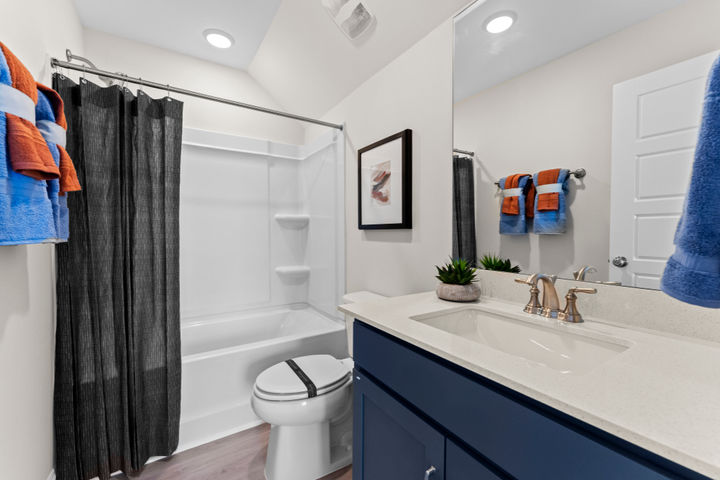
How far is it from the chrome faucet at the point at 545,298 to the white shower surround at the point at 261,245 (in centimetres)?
144

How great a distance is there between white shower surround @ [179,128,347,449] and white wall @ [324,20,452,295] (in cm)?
39

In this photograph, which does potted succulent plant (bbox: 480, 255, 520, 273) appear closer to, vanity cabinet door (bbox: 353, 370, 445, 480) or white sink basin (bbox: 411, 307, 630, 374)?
white sink basin (bbox: 411, 307, 630, 374)

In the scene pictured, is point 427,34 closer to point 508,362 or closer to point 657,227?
point 657,227

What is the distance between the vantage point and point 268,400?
4.57ft

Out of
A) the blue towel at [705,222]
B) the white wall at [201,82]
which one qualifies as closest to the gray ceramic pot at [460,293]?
the blue towel at [705,222]

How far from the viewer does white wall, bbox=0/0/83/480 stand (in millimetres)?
949

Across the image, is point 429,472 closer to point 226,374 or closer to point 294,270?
point 226,374

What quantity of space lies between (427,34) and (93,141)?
1664 mm

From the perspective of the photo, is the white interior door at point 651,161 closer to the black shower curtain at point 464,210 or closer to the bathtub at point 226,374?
the black shower curtain at point 464,210

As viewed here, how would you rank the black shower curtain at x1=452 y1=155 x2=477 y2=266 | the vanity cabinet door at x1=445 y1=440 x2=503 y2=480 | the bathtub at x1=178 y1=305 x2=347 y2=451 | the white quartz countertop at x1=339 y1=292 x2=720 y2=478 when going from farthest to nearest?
the bathtub at x1=178 y1=305 x2=347 y2=451, the black shower curtain at x1=452 y1=155 x2=477 y2=266, the vanity cabinet door at x1=445 y1=440 x2=503 y2=480, the white quartz countertop at x1=339 y1=292 x2=720 y2=478

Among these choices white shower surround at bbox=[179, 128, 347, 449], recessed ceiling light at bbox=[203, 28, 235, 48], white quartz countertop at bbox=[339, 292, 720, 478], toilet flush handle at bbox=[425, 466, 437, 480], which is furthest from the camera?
white shower surround at bbox=[179, 128, 347, 449]

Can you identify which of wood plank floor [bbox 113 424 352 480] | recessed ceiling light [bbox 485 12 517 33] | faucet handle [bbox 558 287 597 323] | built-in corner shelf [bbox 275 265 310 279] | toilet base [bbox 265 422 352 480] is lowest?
wood plank floor [bbox 113 424 352 480]

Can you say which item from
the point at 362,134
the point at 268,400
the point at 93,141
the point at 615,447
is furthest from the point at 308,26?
the point at 615,447

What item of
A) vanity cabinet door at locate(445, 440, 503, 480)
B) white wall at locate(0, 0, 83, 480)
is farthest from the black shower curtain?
white wall at locate(0, 0, 83, 480)
